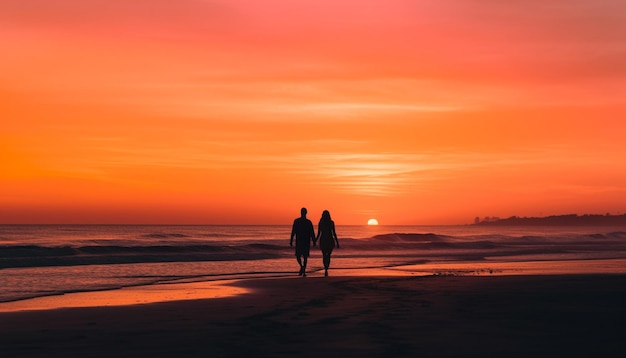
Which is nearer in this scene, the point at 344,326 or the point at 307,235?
the point at 344,326

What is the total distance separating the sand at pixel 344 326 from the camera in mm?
9867

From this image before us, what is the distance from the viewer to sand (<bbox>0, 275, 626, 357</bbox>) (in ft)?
32.4

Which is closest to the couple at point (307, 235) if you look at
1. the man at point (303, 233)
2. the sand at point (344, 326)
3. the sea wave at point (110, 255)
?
the man at point (303, 233)

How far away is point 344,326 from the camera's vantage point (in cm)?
1190

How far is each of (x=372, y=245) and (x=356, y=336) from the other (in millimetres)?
56085

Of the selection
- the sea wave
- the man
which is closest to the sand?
the man

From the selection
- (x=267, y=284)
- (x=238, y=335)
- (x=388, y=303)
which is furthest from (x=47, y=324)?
(x=267, y=284)

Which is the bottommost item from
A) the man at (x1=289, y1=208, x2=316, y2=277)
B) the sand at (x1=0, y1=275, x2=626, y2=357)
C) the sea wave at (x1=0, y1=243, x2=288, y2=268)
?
the sand at (x1=0, y1=275, x2=626, y2=357)

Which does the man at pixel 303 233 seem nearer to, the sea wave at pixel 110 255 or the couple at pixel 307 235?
the couple at pixel 307 235

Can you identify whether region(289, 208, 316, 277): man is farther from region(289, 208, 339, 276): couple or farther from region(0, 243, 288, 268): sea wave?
region(0, 243, 288, 268): sea wave

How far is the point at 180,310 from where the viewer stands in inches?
576

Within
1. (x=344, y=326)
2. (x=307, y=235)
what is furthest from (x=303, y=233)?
(x=344, y=326)

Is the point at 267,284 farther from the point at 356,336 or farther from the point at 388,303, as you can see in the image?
the point at 356,336

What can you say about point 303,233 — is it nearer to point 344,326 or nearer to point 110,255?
point 344,326
